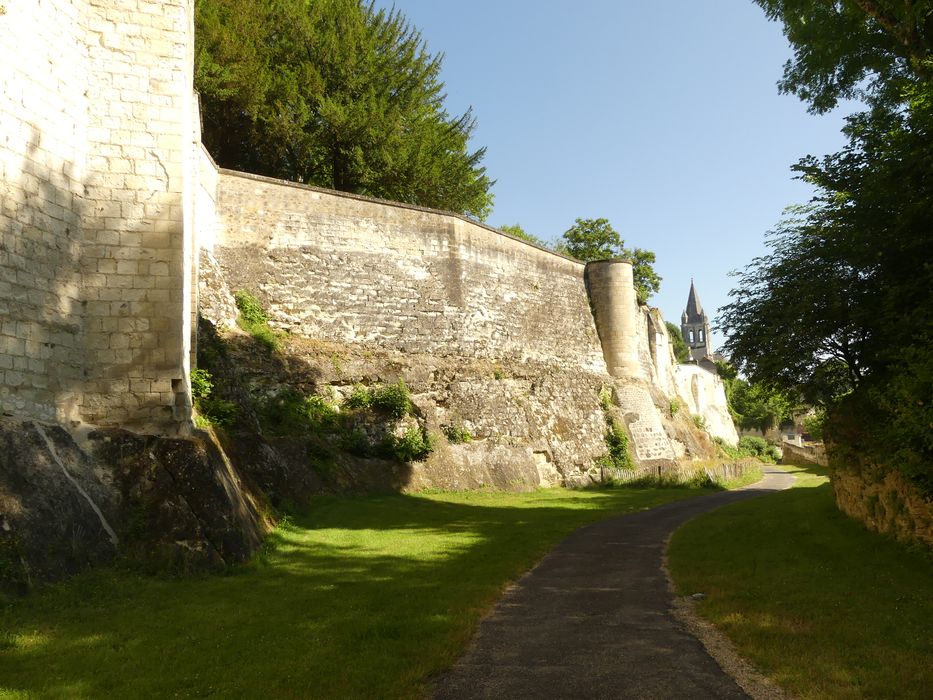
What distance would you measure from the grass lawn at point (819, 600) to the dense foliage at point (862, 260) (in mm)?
1582

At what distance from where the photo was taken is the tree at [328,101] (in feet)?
79.3

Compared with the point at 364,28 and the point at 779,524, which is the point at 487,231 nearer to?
the point at 364,28

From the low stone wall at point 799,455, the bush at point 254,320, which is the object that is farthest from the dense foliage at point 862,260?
the low stone wall at point 799,455

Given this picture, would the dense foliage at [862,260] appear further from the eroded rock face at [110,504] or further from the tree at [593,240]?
the tree at [593,240]

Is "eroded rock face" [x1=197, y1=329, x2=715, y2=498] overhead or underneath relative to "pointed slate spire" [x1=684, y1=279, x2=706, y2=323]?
underneath

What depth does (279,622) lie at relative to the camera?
648cm

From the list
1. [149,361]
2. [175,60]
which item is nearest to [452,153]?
[175,60]

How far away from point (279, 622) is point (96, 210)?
6953 mm

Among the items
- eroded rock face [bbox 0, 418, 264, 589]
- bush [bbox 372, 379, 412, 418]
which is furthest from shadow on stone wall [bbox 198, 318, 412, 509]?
eroded rock face [bbox 0, 418, 264, 589]

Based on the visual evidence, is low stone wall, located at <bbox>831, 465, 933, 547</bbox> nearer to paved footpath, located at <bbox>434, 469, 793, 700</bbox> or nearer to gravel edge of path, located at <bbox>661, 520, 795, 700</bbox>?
paved footpath, located at <bbox>434, 469, 793, 700</bbox>

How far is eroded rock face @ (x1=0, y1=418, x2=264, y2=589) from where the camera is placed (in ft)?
24.6

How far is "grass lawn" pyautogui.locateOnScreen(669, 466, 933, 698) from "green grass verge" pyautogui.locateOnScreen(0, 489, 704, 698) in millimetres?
2520

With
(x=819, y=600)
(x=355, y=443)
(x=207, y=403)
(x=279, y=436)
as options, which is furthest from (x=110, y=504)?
(x=355, y=443)

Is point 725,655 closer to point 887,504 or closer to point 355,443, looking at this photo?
point 887,504
